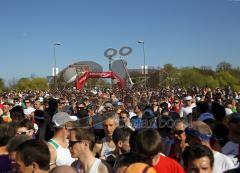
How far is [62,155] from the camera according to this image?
5055mm

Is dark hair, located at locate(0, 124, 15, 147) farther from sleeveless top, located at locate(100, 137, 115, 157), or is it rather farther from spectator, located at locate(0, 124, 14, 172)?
sleeveless top, located at locate(100, 137, 115, 157)

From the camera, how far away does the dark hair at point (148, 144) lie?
390cm

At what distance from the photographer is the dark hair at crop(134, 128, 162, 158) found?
3.90 metres

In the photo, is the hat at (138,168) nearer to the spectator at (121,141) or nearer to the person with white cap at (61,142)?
the spectator at (121,141)

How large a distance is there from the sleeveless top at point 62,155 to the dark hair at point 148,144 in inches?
52.0

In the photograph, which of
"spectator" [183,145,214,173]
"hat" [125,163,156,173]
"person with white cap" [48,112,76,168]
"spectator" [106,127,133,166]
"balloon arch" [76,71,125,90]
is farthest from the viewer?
"balloon arch" [76,71,125,90]

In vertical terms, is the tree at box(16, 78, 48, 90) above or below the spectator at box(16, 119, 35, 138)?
below

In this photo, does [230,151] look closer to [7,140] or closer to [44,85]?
[7,140]

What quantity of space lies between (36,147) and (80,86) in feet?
93.2

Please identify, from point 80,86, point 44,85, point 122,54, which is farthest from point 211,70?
point 80,86

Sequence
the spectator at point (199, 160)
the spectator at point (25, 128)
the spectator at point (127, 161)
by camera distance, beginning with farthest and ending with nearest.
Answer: the spectator at point (25, 128) < the spectator at point (199, 160) < the spectator at point (127, 161)

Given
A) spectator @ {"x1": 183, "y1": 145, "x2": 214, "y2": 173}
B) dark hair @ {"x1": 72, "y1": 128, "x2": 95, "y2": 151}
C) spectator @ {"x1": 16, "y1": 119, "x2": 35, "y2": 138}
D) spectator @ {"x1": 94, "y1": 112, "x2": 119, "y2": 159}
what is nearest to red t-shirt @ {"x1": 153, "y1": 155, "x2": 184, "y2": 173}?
spectator @ {"x1": 183, "y1": 145, "x2": 214, "y2": 173}

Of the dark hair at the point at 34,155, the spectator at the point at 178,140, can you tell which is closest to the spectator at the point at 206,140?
the spectator at the point at 178,140

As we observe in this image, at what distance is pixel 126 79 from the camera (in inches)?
1499
